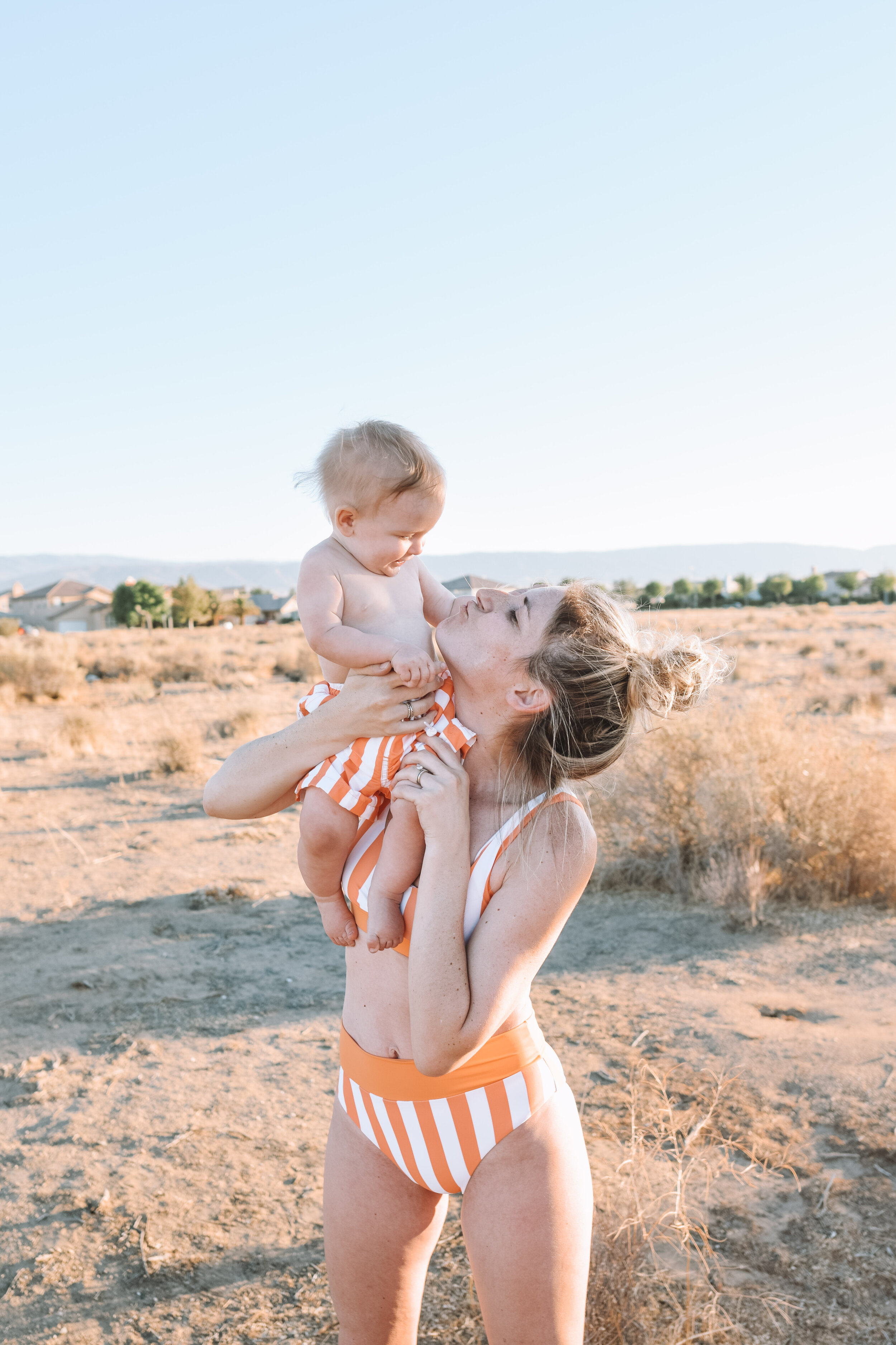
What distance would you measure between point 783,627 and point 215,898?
36687mm

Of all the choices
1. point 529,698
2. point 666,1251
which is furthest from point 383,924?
point 666,1251

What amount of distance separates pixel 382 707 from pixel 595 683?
0.51 m

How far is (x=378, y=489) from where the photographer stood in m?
2.33

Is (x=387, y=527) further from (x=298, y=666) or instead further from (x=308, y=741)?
(x=298, y=666)

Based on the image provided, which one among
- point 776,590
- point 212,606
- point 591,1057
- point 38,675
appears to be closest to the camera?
point 591,1057

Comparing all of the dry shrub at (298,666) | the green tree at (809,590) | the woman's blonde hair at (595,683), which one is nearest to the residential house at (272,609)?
the dry shrub at (298,666)

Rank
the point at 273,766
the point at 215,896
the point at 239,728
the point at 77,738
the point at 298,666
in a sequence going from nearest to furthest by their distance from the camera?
the point at 273,766 < the point at 215,896 < the point at 77,738 < the point at 239,728 < the point at 298,666

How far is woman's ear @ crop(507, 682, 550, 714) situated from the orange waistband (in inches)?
26.6

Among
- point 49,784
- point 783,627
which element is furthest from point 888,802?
point 783,627

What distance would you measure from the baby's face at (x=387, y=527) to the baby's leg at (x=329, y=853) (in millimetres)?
676

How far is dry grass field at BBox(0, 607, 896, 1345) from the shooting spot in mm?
3160

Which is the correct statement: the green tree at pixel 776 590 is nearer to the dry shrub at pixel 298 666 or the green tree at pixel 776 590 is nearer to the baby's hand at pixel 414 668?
the dry shrub at pixel 298 666

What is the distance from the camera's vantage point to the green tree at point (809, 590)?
76250 mm

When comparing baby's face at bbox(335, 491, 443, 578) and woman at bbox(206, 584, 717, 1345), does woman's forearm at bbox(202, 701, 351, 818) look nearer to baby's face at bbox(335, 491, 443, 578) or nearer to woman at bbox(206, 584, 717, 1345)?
woman at bbox(206, 584, 717, 1345)
